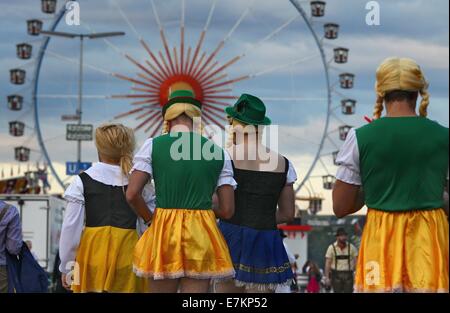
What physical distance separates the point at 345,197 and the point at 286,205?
2.17 metres

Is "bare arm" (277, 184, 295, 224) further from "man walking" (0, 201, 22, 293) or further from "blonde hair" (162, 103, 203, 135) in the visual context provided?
"man walking" (0, 201, 22, 293)

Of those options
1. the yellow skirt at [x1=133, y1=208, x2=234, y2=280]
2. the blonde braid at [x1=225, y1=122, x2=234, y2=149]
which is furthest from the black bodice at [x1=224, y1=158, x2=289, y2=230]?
the yellow skirt at [x1=133, y1=208, x2=234, y2=280]

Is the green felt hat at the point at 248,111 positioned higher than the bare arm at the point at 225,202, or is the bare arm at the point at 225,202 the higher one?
the green felt hat at the point at 248,111

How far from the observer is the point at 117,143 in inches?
312

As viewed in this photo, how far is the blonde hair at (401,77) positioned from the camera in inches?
236

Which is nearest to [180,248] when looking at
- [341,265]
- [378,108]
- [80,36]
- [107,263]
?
[107,263]

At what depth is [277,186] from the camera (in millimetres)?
8062

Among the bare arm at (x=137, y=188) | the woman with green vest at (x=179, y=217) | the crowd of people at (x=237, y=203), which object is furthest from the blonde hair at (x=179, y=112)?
the bare arm at (x=137, y=188)

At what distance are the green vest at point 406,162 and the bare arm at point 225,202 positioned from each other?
5.19ft

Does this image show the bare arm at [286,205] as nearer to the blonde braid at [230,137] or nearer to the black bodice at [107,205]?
the blonde braid at [230,137]

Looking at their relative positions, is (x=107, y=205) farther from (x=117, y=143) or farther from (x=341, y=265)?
(x=341, y=265)

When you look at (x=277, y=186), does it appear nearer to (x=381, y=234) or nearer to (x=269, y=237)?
(x=269, y=237)

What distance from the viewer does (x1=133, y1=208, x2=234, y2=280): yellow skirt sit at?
23.4 feet

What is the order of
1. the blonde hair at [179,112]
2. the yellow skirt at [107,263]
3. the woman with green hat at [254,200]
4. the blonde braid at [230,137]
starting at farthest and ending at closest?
the blonde braid at [230,137]
the woman with green hat at [254,200]
the yellow skirt at [107,263]
the blonde hair at [179,112]
